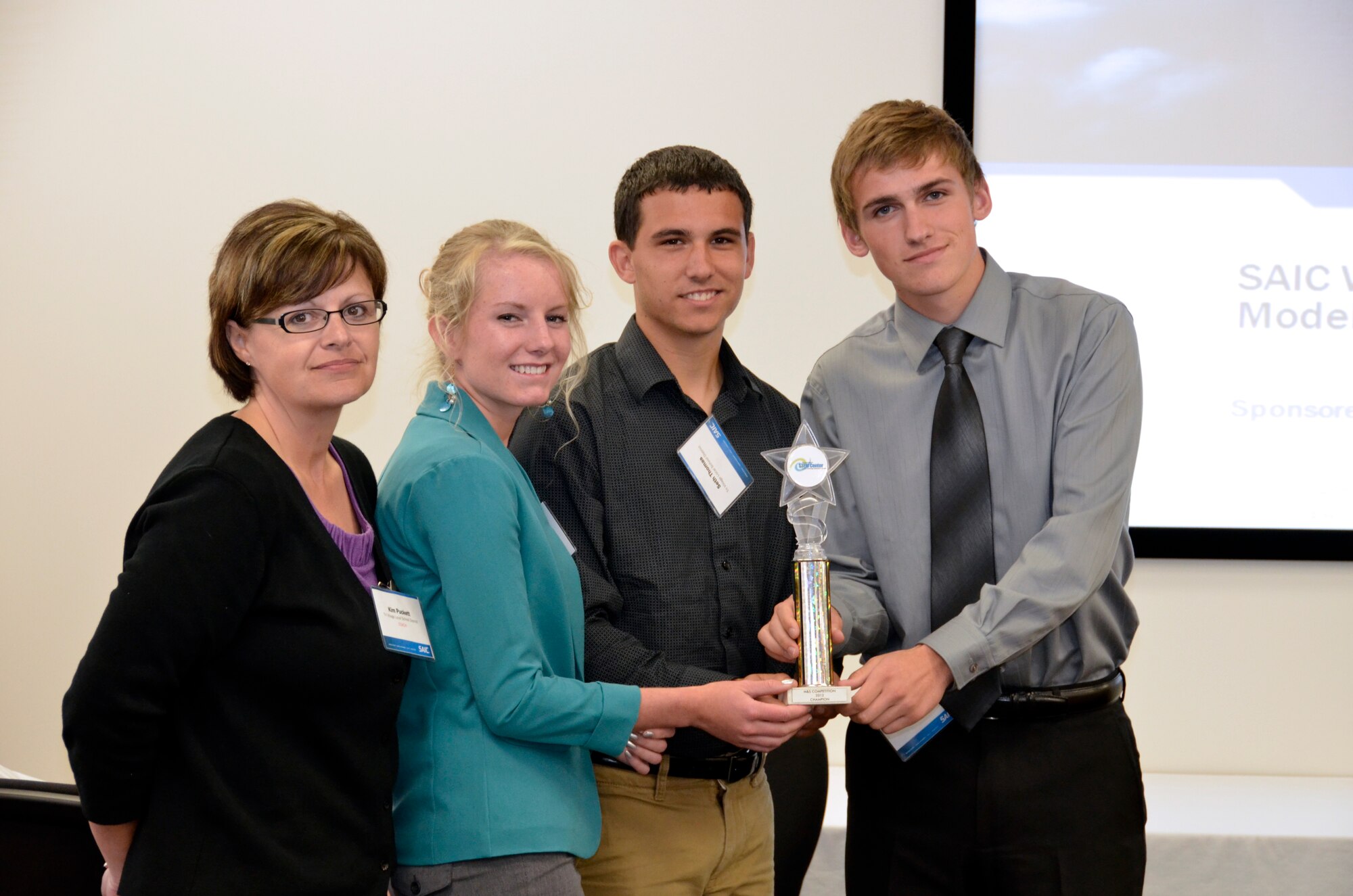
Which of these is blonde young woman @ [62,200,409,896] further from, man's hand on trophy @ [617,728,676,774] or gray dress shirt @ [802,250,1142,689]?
gray dress shirt @ [802,250,1142,689]

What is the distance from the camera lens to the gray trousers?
4.97ft

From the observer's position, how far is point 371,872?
1.47 m

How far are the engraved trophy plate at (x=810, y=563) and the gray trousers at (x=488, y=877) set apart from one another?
1.47ft

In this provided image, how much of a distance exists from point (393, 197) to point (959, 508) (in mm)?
2440

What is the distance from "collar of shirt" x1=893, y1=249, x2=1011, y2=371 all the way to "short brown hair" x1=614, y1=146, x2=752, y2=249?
39 centimetres

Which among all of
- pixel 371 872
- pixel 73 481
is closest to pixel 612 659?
pixel 371 872

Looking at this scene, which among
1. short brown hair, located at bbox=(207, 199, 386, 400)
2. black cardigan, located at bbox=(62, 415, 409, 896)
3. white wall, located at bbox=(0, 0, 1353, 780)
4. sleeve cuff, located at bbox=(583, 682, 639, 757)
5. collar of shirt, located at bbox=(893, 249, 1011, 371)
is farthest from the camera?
white wall, located at bbox=(0, 0, 1353, 780)

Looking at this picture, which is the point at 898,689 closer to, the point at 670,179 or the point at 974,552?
the point at 974,552

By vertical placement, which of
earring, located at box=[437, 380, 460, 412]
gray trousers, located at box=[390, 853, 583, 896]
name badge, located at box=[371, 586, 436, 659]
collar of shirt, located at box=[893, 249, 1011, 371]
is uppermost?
collar of shirt, located at box=[893, 249, 1011, 371]

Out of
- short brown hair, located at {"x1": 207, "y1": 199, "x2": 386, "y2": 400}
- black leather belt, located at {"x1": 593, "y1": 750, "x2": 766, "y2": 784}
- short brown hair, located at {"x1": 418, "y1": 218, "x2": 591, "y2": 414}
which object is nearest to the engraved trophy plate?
black leather belt, located at {"x1": 593, "y1": 750, "x2": 766, "y2": 784}

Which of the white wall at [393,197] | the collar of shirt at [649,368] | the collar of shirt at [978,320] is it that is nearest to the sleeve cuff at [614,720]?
the collar of shirt at [649,368]

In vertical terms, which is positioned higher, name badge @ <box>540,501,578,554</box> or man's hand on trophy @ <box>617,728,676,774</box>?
name badge @ <box>540,501,578,554</box>

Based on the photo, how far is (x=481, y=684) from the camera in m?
1.52

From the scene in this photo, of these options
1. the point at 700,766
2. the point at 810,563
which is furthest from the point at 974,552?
Result: the point at 700,766
